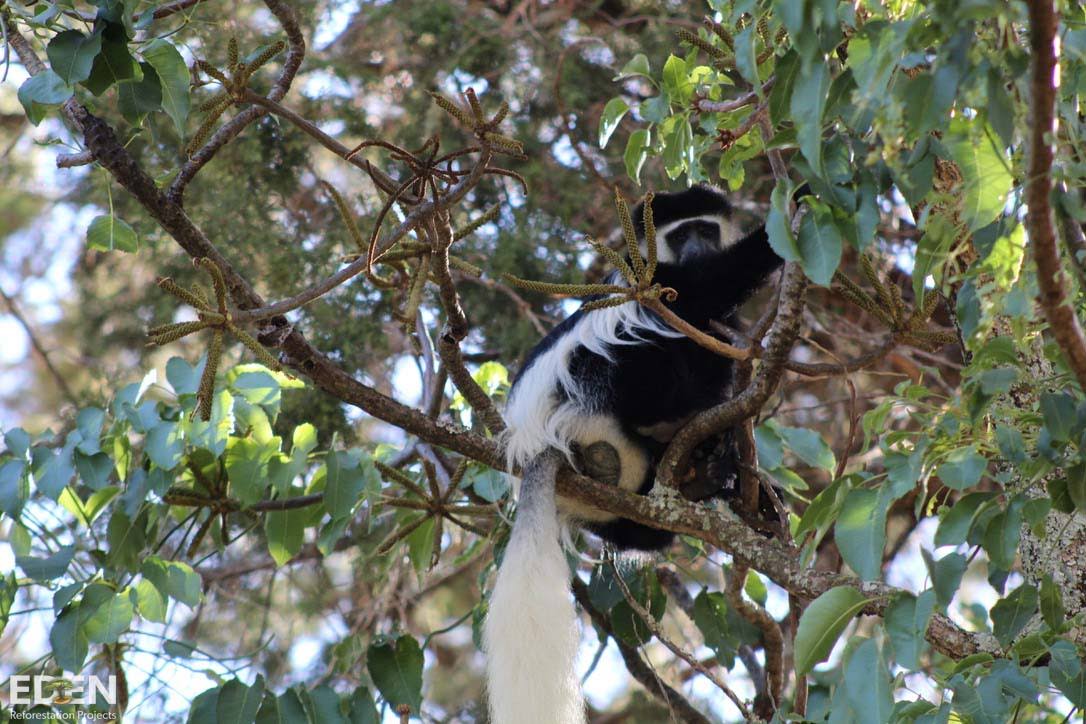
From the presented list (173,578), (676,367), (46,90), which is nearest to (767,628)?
(676,367)

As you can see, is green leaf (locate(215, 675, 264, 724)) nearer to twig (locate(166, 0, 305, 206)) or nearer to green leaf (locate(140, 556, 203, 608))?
green leaf (locate(140, 556, 203, 608))

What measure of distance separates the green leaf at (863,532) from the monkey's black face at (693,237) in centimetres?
144

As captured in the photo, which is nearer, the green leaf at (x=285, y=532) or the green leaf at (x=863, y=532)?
the green leaf at (x=863, y=532)

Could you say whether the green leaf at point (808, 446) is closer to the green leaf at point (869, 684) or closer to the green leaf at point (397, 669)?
the green leaf at point (397, 669)

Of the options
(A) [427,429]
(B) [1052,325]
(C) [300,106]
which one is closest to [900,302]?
(B) [1052,325]

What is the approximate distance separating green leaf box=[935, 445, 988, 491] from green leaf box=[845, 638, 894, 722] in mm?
203

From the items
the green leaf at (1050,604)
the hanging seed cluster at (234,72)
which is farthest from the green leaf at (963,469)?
the hanging seed cluster at (234,72)

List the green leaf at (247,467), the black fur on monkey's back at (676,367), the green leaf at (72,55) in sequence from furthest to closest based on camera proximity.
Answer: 1. the black fur on monkey's back at (676,367)
2. the green leaf at (247,467)
3. the green leaf at (72,55)

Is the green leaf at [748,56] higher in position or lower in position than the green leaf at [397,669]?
higher

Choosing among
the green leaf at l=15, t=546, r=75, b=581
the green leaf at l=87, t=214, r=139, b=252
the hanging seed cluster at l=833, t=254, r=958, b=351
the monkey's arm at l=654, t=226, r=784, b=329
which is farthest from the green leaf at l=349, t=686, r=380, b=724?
the hanging seed cluster at l=833, t=254, r=958, b=351

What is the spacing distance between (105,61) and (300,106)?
6.37 feet

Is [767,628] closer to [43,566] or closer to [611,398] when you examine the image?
[611,398]

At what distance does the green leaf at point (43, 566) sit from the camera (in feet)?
6.20

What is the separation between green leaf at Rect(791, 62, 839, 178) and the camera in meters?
1.05
